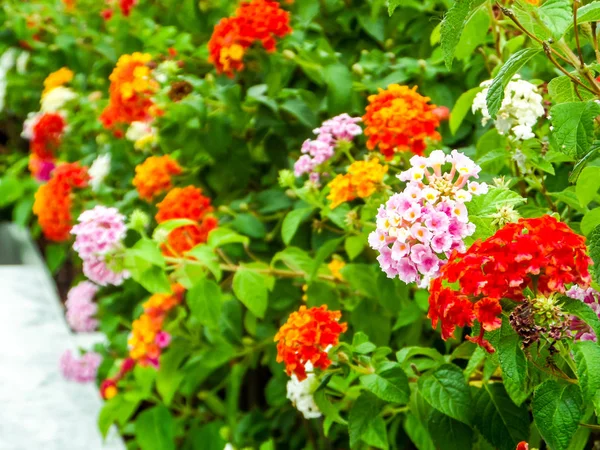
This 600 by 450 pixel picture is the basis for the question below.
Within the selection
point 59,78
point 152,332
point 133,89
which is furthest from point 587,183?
point 59,78

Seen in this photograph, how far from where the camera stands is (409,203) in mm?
1066

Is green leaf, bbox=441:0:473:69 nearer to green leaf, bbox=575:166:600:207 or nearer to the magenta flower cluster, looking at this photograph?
green leaf, bbox=575:166:600:207

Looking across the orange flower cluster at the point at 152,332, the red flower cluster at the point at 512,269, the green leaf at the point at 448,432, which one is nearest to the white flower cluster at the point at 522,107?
the red flower cluster at the point at 512,269

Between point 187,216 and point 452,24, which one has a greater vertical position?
point 452,24

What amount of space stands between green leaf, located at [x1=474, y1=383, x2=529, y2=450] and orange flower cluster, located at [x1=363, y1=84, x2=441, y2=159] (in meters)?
0.46

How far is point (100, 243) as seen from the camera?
63.0 inches

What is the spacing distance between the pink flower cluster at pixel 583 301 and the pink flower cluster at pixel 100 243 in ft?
2.87

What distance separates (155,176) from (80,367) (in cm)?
72

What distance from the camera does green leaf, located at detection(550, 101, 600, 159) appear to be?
1.05 m

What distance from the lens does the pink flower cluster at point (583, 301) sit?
105cm

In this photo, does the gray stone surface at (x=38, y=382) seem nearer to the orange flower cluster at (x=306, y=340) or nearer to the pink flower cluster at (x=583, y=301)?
the orange flower cluster at (x=306, y=340)

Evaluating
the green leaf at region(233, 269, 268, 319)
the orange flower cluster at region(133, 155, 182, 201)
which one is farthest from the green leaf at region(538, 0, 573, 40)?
the orange flower cluster at region(133, 155, 182, 201)

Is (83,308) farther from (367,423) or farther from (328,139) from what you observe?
(367,423)

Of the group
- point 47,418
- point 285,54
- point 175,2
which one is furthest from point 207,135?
point 47,418
